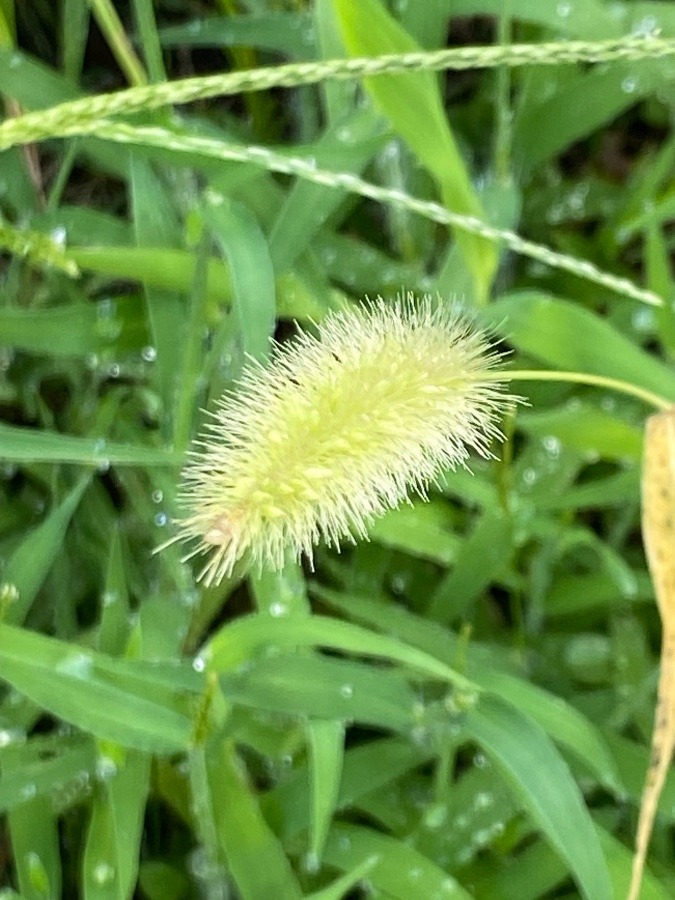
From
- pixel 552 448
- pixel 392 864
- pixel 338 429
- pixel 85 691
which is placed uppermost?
pixel 552 448

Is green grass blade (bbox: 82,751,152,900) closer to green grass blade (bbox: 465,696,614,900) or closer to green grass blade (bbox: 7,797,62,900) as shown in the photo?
green grass blade (bbox: 7,797,62,900)

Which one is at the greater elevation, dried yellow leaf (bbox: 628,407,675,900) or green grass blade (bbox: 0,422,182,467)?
green grass blade (bbox: 0,422,182,467)

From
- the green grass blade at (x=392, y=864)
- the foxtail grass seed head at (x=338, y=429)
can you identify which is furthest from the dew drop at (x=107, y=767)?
the foxtail grass seed head at (x=338, y=429)

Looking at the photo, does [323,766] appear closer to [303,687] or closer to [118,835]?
[303,687]

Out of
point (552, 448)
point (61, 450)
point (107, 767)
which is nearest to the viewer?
point (61, 450)

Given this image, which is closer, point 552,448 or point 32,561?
point 32,561

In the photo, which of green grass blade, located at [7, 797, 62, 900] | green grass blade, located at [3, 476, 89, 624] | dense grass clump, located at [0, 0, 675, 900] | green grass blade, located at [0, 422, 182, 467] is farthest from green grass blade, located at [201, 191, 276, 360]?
green grass blade, located at [7, 797, 62, 900]

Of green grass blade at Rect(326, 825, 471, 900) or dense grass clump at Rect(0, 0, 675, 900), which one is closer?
dense grass clump at Rect(0, 0, 675, 900)

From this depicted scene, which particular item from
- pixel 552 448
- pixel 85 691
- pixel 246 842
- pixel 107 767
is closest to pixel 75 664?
pixel 85 691
